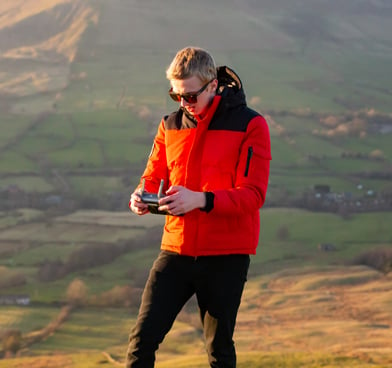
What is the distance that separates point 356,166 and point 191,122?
159 feet

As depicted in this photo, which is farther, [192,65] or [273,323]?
[273,323]

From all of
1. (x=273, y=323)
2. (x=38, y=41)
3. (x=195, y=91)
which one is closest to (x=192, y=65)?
(x=195, y=91)

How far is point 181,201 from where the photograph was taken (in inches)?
152

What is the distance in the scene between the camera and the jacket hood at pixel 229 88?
4230 mm

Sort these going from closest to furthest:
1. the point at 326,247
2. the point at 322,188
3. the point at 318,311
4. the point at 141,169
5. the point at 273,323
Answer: the point at 273,323 → the point at 318,311 → the point at 326,247 → the point at 322,188 → the point at 141,169

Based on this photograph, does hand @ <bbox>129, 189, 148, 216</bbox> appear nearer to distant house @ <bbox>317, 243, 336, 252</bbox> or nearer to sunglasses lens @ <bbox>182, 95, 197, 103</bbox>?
sunglasses lens @ <bbox>182, 95, 197, 103</bbox>

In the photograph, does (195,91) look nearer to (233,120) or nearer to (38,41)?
(233,120)

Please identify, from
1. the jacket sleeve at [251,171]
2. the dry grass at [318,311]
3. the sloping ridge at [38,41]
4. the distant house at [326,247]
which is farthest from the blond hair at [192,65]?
the sloping ridge at [38,41]

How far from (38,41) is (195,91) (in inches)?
3490

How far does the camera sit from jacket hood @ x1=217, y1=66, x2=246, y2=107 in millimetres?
4230

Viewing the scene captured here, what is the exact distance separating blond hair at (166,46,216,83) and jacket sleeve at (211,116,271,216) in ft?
1.24

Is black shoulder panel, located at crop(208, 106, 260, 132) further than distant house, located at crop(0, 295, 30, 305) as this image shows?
No

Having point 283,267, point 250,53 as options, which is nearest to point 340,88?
point 250,53

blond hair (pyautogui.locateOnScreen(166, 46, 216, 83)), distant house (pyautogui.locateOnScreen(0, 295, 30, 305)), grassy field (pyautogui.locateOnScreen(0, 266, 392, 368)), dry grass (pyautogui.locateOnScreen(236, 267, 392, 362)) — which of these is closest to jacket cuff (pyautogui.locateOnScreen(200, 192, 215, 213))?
blond hair (pyautogui.locateOnScreen(166, 46, 216, 83))
